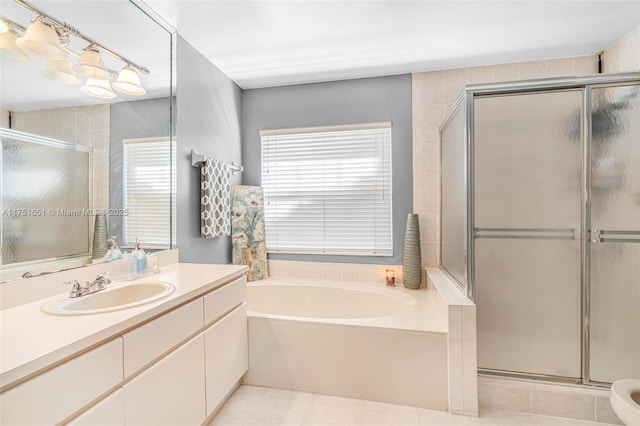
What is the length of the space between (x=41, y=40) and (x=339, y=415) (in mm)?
2361

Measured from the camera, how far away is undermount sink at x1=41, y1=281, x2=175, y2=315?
3.48 ft

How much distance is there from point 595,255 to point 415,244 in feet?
3.74

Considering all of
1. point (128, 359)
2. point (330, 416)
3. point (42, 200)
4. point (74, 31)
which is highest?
point (74, 31)

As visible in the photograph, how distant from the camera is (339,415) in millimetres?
1665

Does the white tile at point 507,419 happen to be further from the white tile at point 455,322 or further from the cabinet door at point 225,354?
the cabinet door at point 225,354

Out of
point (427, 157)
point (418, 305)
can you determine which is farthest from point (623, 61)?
point (418, 305)

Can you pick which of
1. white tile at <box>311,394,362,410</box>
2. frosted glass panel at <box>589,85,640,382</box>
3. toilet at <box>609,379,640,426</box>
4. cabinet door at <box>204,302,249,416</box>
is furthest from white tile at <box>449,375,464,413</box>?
cabinet door at <box>204,302,249,416</box>

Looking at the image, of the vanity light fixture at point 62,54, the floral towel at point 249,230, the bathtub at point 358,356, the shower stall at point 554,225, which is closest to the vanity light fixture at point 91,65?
the vanity light fixture at point 62,54

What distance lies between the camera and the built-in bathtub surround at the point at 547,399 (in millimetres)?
1613

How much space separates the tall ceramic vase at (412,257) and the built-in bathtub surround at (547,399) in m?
0.88

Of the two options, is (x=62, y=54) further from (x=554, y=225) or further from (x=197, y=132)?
(x=554, y=225)

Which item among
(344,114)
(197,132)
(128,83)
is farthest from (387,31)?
(128,83)

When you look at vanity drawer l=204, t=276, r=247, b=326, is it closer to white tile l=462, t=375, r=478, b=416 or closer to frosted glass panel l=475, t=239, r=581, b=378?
white tile l=462, t=375, r=478, b=416

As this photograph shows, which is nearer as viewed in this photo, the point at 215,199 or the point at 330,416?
the point at 330,416
